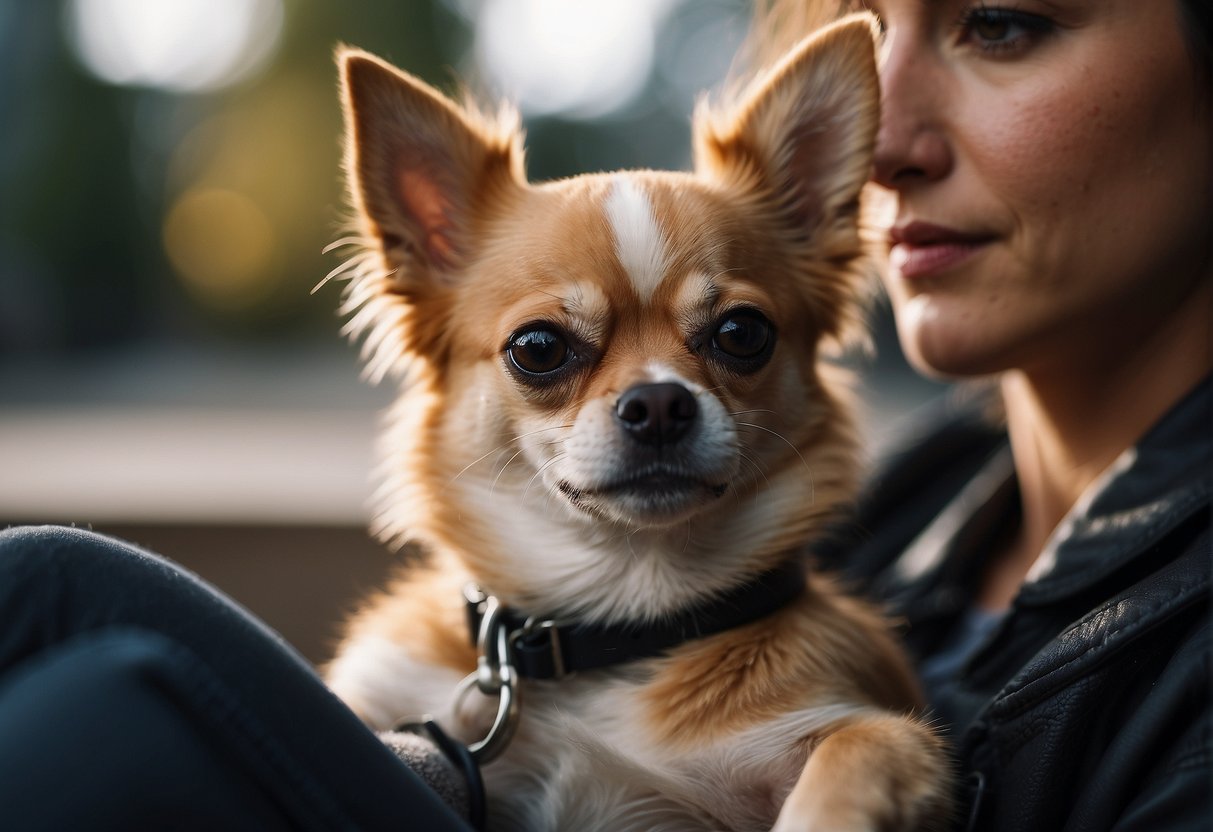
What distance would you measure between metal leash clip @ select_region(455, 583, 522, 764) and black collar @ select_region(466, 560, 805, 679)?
2cm

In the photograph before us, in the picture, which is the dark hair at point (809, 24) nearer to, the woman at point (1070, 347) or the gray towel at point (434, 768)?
the woman at point (1070, 347)

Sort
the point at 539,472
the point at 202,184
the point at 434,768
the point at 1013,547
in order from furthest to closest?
the point at 202,184
the point at 1013,547
the point at 539,472
the point at 434,768

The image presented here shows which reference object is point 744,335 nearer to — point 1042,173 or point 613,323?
point 613,323

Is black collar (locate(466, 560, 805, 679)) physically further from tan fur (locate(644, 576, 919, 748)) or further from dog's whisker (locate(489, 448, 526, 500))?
dog's whisker (locate(489, 448, 526, 500))

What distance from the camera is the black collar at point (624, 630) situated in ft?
5.51

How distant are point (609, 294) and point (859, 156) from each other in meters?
0.54

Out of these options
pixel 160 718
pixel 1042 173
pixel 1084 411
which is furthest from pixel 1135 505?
pixel 160 718

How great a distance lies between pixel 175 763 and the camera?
3.71 ft

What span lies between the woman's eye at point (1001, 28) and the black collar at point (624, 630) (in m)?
0.96

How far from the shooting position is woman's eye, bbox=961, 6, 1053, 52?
175cm

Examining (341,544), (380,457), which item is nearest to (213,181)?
(341,544)

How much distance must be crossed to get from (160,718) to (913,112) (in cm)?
154

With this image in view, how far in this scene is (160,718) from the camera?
114 cm

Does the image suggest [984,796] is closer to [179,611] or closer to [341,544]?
[179,611]
